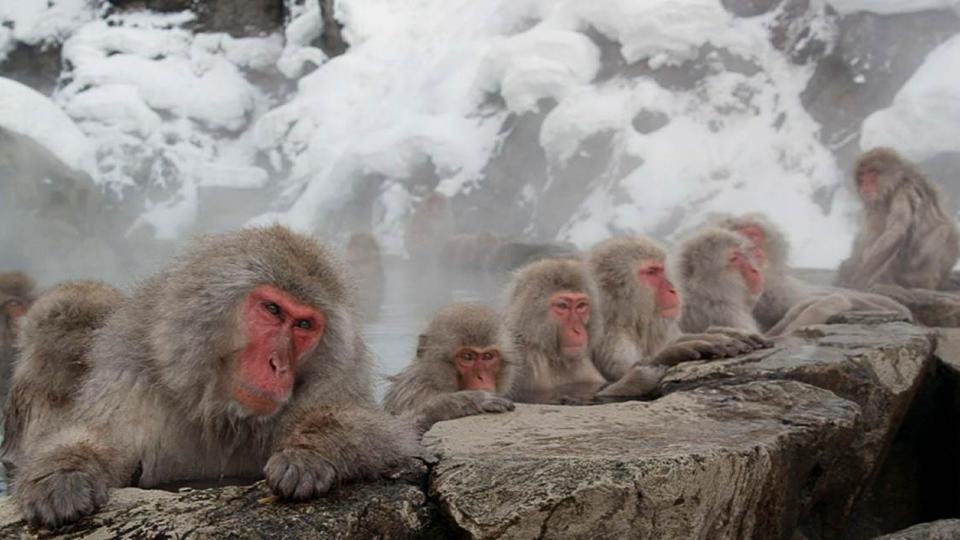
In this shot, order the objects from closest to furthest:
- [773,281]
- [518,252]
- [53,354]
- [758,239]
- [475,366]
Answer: [53,354]
[475,366]
[758,239]
[773,281]
[518,252]

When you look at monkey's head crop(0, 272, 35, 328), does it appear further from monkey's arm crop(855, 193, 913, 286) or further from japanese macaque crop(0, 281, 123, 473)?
monkey's arm crop(855, 193, 913, 286)

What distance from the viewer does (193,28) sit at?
17453 millimetres

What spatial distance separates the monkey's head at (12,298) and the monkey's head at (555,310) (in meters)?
2.22

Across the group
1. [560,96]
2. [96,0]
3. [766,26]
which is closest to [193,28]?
[96,0]

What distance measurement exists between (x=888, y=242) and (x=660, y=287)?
118 inches

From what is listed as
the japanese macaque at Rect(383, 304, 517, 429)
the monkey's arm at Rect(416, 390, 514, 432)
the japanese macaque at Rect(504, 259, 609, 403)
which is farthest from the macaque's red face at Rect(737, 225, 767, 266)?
the monkey's arm at Rect(416, 390, 514, 432)

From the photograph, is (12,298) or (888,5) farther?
(888,5)

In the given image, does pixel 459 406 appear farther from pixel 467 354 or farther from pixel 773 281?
pixel 773 281

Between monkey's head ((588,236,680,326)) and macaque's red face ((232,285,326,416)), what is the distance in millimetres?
2398

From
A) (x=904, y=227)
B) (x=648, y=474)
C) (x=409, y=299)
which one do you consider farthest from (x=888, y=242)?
(x=648, y=474)

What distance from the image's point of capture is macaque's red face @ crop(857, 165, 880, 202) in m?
6.92

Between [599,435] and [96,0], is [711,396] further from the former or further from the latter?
[96,0]

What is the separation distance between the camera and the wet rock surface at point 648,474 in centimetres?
209

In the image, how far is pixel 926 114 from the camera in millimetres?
9273
